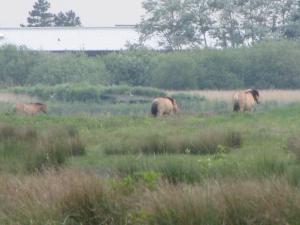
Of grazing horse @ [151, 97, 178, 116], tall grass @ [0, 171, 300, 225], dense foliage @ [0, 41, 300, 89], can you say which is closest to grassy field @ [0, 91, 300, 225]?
tall grass @ [0, 171, 300, 225]

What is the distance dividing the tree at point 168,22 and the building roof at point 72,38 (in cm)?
364

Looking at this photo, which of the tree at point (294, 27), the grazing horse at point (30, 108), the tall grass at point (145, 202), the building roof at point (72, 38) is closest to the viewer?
the tall grass at point (145, 202)

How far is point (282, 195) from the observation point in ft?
31.8

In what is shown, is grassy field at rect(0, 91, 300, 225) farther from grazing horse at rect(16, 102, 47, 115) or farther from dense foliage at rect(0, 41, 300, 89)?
dense foliage at rect(0, 41, 300, 89)

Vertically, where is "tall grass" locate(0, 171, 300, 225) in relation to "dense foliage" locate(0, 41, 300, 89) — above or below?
above

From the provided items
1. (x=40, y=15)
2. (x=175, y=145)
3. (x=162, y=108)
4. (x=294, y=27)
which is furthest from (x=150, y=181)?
(x=40, y=15)

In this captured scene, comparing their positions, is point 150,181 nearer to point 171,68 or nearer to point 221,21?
point 171,68

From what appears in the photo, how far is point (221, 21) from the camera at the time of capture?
225 feet

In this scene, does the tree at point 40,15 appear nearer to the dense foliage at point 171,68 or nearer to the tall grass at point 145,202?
the dense foliage at point 171,68

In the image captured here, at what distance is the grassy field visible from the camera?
31.9 ft

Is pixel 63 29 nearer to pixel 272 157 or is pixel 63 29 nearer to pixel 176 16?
pixel 176 16

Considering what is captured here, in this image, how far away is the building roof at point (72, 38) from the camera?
73.5 metres

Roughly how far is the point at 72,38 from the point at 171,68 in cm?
2216

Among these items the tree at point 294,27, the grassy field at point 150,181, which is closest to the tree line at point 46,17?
the tree at point 294,27
